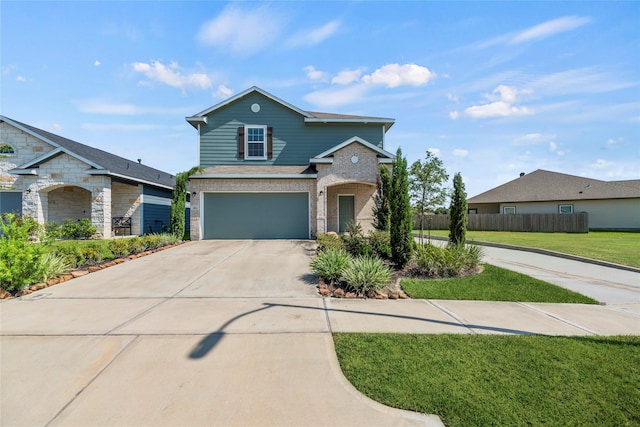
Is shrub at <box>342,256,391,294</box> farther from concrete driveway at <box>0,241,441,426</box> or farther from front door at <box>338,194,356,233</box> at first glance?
front door at <box>338,194,356,233</box>

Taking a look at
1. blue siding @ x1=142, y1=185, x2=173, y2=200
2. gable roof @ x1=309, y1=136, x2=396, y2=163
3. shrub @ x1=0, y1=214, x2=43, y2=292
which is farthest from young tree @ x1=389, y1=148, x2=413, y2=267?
blue siding @ x1=142, y1=185, x2=173, y2=200

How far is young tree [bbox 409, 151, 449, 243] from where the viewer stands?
11.4 meters

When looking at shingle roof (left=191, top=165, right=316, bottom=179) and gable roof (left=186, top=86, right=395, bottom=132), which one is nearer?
shingle roof (left=191, top=165, right=316, bottom=179)

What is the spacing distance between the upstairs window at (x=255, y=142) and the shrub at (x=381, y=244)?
8081 millimetres

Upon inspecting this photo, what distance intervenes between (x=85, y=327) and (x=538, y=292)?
839cm

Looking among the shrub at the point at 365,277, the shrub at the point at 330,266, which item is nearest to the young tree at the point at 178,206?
the shrub at the point at 330,266

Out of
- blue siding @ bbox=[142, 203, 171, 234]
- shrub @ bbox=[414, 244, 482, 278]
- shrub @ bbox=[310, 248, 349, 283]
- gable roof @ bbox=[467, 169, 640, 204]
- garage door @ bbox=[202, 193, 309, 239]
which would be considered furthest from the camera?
gable roof @ bbox=[467, 169, 640, 204]

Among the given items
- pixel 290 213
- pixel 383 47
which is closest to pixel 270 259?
pixel 290 213

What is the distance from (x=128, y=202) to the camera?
1620 centimetres

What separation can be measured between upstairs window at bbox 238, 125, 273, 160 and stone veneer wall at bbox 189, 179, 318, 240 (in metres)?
2.03

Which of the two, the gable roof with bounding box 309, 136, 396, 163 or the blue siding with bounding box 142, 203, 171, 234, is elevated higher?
the gable roof with bounding box 309, 136, 396, 163

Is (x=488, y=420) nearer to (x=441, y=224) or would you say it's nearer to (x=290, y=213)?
(x=290, y=213)

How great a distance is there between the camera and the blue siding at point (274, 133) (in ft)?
49.2

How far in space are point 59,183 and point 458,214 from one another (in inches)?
683
